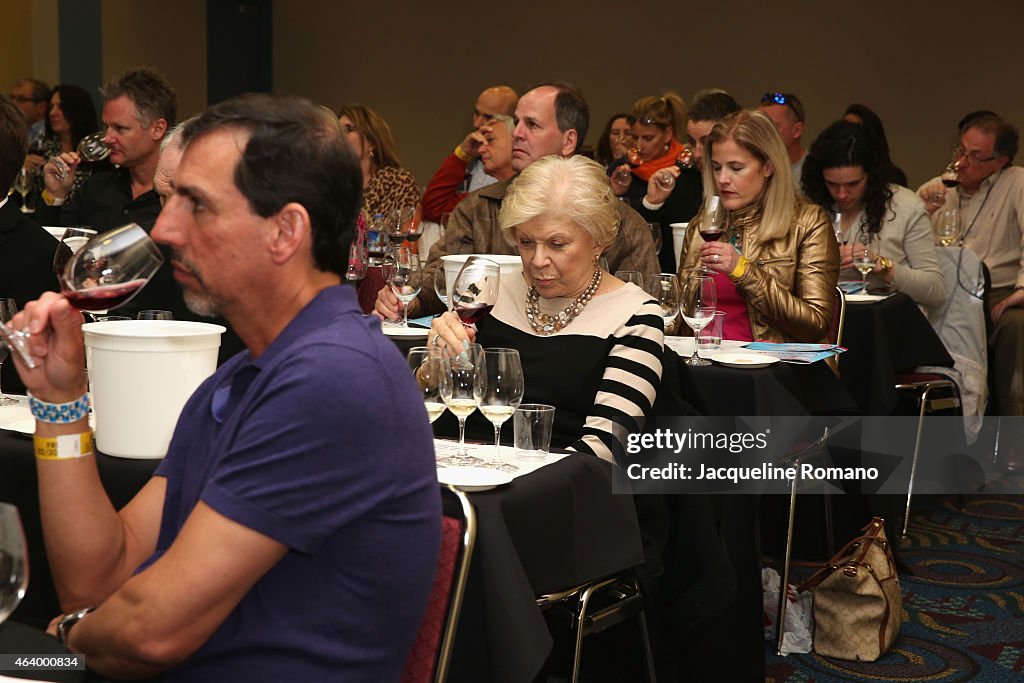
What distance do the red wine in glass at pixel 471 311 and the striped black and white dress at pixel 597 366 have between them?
178mm

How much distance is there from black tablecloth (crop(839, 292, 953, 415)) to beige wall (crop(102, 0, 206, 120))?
24.0ft

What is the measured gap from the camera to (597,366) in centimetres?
285

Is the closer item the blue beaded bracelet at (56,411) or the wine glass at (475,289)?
the blue beaded bracelet at (56,411)

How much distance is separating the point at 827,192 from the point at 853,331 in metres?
0.90

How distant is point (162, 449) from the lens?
2.19m

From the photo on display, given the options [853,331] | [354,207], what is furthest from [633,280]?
[354,207]

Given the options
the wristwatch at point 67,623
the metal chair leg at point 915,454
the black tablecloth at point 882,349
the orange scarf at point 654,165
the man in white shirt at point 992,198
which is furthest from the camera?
the orange scarf at point 654,165

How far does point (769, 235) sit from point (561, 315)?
4.70ft

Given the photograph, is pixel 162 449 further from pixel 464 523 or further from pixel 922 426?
pixel 922 426

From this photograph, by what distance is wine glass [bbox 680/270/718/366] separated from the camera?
3.47 meters

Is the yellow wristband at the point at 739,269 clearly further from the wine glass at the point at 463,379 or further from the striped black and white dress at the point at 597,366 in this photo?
the wine glass at the point at 463,379

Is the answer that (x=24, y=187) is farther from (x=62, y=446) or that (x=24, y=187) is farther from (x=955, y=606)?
(x=62, y=446)

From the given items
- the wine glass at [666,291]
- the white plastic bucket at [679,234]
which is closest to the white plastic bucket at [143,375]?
the wine glass at [666,291]

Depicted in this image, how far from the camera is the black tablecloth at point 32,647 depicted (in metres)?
1.48
